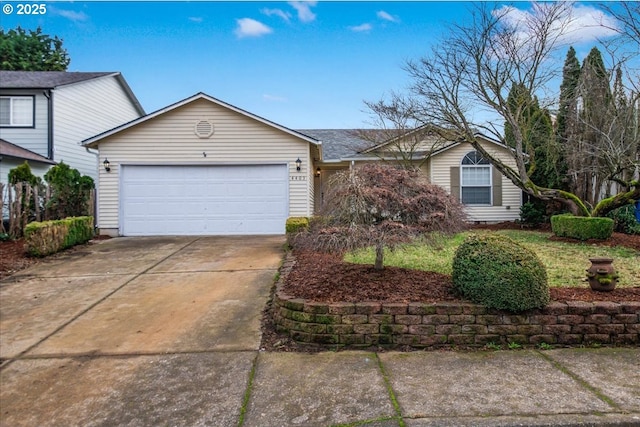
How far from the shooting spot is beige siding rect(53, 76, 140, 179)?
13633 millimetres

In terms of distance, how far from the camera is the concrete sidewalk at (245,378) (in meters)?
2.41

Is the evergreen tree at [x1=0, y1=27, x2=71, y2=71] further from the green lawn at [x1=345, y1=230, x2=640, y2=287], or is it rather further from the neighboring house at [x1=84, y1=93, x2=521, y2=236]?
the green lawn at [x1=345, y1=230, x2=640, y2=287]

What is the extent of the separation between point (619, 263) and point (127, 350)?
24.4 feet

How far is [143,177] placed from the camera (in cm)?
1112

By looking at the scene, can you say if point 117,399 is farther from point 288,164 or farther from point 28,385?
point 288,164

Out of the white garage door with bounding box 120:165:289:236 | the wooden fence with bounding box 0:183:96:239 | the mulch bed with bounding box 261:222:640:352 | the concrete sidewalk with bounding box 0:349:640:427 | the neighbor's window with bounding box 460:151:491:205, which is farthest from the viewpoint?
the neighbor's window with bounding box 460:151:491:205

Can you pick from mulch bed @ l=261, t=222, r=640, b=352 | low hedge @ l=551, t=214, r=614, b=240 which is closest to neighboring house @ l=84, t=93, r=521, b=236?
mulch bed @ l=261, t=222, r=640, b=352

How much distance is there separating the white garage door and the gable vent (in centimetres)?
97

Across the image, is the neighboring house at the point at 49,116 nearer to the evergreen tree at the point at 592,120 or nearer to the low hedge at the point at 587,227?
the low hedge at the point at 587,227

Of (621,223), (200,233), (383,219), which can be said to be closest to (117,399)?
(383,219)

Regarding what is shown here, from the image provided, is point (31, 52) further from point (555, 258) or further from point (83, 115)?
point (555, 258)

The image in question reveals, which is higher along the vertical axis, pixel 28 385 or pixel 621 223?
pixel 621 223

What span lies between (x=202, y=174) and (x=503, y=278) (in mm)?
9581

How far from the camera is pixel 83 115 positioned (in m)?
15.0
